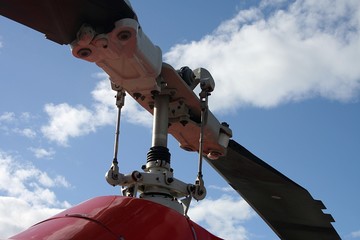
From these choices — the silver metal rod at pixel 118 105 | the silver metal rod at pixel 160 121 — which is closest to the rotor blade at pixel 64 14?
the silver metal rod at pixel 118 105

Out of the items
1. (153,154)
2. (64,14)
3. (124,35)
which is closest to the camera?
(64,14)

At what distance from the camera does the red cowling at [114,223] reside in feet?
9.98

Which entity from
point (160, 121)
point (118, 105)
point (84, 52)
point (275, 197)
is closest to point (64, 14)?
point (84, 52)

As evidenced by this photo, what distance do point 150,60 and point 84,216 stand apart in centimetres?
122

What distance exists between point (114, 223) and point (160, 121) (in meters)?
1.25

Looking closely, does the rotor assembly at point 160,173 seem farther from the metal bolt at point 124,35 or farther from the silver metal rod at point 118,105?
the metal bolt at point 124,35

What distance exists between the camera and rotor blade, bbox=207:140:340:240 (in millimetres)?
5230

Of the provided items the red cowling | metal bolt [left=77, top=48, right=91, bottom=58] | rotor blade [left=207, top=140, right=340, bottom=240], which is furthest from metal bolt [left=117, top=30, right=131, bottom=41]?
rotor blade [left=207, top=140, right=340, bottom=240]

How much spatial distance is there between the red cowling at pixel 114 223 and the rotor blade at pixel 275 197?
186cm

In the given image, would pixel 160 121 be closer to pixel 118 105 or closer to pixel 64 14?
pixel 118 105

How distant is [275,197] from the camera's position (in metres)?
5.52

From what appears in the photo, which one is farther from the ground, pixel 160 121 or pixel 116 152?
pixel 160 121

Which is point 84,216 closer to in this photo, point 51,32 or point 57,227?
point 57,227

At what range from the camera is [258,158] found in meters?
5.28
